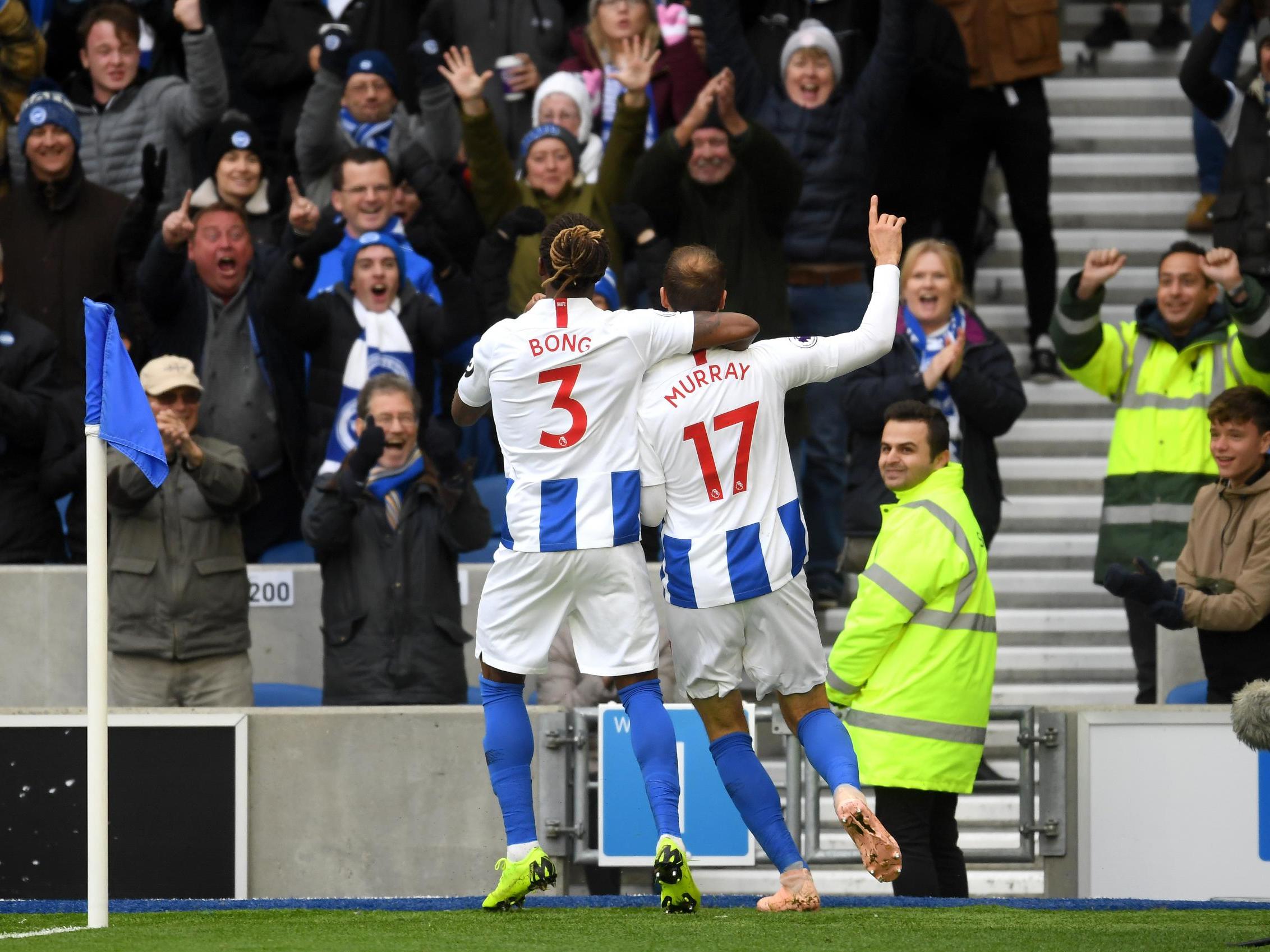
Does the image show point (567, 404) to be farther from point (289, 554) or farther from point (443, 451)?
point (289, 554)

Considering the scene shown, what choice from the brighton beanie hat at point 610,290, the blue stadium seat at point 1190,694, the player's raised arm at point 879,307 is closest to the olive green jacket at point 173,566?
the brighton beanie hat at point 610,290

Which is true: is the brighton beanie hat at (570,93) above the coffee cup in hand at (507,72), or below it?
below

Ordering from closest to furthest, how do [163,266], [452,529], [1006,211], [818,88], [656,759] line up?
[656,759]
[452,529]
[163,266]
[818,88]
[1006,211]

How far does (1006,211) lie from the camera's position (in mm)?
13336

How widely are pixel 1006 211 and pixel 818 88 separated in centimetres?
295

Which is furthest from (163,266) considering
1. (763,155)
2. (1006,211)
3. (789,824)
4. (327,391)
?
(1006,211)

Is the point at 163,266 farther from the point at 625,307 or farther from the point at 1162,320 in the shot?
the point at 1162,320

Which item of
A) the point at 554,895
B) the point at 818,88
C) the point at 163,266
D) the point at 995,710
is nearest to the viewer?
the point at 554,895

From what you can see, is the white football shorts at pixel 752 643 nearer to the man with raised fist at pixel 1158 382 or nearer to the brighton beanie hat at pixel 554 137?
the man with raised fist at pixel 1158 382

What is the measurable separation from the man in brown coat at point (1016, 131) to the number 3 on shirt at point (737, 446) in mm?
5481

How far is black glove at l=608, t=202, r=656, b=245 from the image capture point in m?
9.81

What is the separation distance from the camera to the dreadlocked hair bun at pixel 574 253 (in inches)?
253

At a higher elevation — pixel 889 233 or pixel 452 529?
pixel 889 233

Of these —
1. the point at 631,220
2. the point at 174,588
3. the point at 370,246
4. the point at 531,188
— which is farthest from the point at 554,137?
the point at 174,588
